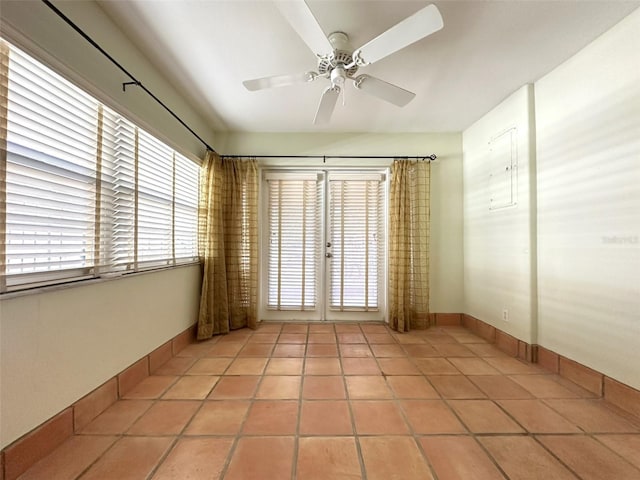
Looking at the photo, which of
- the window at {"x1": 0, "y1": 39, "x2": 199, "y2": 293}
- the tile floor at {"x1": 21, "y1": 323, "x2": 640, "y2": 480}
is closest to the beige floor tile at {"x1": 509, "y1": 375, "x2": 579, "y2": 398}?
the tile floor at {"x1": 21, "y1": 323, "x2": 640, "y2": 480}

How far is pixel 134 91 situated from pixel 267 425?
2.24 metres

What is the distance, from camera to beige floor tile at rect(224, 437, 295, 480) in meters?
1.10

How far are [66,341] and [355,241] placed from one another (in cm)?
261

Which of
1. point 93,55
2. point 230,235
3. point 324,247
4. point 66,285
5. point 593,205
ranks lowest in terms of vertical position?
point 66,285

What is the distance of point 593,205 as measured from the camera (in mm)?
1690

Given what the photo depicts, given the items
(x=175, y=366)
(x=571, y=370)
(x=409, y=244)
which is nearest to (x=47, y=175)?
(x=175, y=366)

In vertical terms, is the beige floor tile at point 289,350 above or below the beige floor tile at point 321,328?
below

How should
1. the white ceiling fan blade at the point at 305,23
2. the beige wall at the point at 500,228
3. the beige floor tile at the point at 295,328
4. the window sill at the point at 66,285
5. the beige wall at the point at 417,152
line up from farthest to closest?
the beige wall at the point at 417,152 → the beige floor tile at the point at 295,328 → the beige wall at the point at 500,228 → the white ceiling fan blade at the point at 305,23 → the window sill at the point at 66,285

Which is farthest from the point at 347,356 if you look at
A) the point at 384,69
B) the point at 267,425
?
the point at 384,69

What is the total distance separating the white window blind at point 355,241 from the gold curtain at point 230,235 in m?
0.96

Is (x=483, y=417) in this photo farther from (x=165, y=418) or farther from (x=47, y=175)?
(x=47, y=175)

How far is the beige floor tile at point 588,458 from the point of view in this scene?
1.12 metres

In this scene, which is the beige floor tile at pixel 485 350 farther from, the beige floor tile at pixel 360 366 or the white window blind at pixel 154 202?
the white window blind at pixel 154 202

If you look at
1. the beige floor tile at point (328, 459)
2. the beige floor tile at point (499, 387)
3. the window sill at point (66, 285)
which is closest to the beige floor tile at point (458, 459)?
the beige floor tile at point (328, 459)
